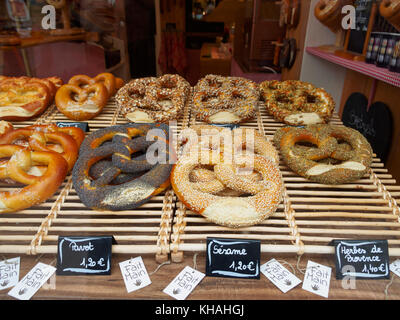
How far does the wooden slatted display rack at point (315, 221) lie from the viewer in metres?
1.07

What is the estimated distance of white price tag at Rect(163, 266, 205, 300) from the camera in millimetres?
983

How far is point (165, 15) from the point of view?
8.03ft

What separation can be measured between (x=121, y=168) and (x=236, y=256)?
2.25 ft

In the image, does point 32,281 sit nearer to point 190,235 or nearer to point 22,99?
point 190,235

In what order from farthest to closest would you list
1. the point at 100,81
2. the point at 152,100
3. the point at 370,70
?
the point at 100,81
the point at 152,100
the point at 370,70

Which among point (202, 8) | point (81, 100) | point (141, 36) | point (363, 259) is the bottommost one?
point (363, 259)

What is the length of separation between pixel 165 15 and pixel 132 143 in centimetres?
162

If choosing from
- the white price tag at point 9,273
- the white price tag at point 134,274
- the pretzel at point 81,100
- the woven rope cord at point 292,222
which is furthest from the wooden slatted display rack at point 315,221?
the pretzel at point 81,100

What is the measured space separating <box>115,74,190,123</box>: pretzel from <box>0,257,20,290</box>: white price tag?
1044 millimetres

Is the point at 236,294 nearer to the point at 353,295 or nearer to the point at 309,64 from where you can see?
the point at 353,295

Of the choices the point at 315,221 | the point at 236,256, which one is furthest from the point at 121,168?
the point at 315,221

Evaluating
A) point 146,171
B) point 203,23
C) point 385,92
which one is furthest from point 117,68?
point 385,92

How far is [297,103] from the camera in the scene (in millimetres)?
1866

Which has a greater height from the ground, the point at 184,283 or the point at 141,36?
the point at 141,36
